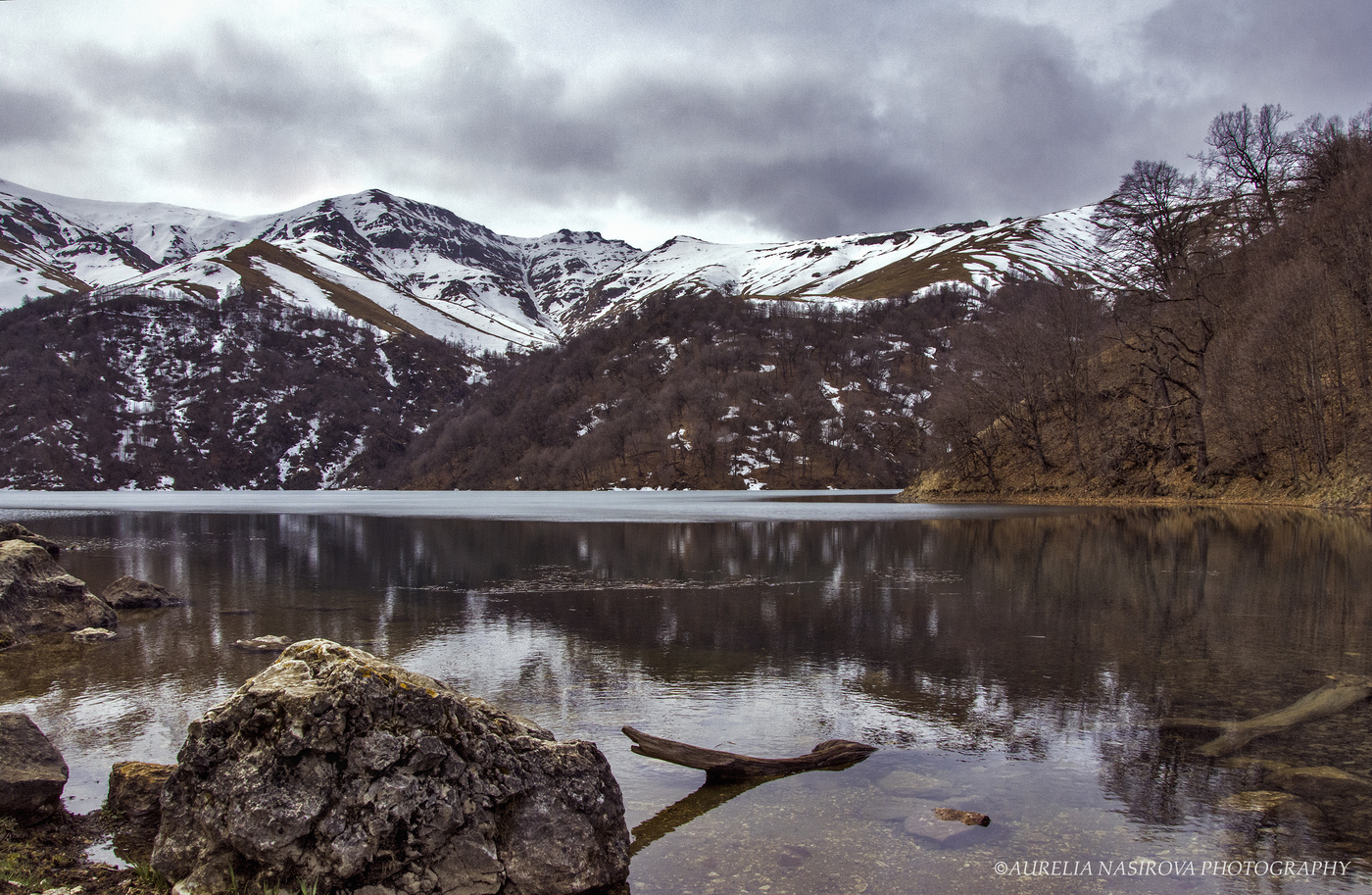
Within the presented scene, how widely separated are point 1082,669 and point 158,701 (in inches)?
555

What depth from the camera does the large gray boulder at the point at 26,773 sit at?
7.18m

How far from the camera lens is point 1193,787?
7.75 metres

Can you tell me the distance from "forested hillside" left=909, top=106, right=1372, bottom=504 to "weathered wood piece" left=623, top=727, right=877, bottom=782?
4516 centimetres

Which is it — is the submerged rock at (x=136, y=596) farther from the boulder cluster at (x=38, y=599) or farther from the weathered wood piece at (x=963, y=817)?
the weathered wood piece at (x=963, y=817)

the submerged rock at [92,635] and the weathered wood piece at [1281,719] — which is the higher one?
the weathered wood piece at [1281,719]

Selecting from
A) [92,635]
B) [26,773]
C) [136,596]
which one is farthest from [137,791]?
[136,596]

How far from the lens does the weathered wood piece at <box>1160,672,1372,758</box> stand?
896cm

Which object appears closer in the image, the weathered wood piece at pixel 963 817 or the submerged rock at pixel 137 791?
the weathered wood piece at pixel 963 817

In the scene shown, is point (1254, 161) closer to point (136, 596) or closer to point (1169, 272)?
point (1169, 272)

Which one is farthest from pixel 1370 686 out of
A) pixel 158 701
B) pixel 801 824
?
pixel 158 701

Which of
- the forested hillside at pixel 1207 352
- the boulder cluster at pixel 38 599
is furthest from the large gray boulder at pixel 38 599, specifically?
the forested hillside at pixel 1207 352

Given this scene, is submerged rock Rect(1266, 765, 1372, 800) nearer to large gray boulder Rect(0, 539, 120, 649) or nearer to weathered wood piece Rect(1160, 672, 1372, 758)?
weathered wood piece Rect(1160, 672, 1372, 758)

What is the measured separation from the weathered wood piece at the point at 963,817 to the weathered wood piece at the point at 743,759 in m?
1.50

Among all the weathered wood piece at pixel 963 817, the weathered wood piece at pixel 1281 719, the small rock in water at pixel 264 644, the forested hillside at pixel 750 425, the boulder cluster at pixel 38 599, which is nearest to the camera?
the weathered wood piece at pixel 963 817
